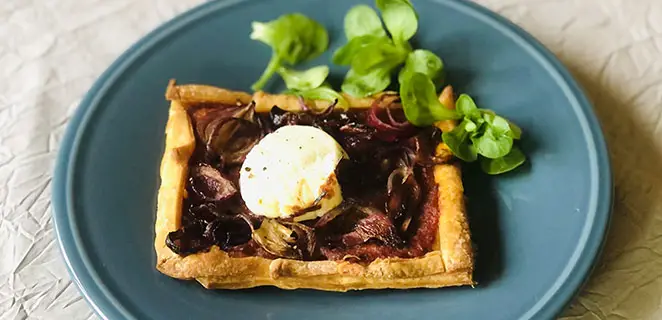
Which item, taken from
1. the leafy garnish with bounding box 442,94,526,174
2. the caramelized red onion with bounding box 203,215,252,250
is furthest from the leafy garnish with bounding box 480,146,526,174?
the caramelized red onion with bounding box 203,215,252,250

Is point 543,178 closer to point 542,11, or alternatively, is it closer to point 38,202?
point 542,11

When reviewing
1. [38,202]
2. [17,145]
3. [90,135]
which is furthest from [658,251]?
[17,145]

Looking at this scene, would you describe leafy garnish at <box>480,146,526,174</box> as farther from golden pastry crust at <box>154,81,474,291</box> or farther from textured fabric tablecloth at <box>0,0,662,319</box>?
textured fabric tablecloth at <box>0,0,662,319</box>

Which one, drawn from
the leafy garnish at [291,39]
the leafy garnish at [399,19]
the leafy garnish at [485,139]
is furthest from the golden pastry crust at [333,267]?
the leafy garnish at [291,39]

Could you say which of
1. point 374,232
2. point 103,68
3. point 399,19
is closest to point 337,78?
point 399,19

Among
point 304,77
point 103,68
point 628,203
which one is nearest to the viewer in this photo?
point 628,203

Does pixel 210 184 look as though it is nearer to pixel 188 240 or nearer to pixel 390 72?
pixel 188 240
